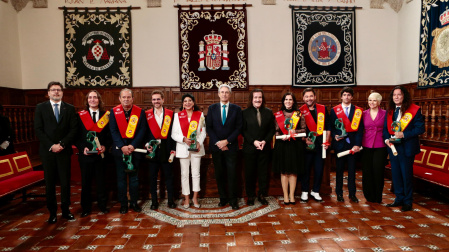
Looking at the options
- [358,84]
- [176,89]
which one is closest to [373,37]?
[358,84]

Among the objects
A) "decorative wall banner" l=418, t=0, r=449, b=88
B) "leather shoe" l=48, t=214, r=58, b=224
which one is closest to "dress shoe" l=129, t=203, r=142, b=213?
"leather shoe" l=48, t=214, r=58, b=224

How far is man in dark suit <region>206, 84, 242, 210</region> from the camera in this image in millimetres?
3270

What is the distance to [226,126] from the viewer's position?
328cm

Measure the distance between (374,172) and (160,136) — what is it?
274 cm

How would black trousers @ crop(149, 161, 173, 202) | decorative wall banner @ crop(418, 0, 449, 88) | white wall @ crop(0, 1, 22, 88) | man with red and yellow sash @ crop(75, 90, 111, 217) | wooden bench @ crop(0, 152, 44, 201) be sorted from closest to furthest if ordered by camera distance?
man with red and yellow sash @ crop(75, 90, 111, 217)
wooden bench @ crop(0, 152, 44, 201)
black trousers @ crop(149, 161, 173, 202)
decorative wall banner @ crop(418, 0, 449, 88)
white wall @ crop(0, 1, 22, 88)

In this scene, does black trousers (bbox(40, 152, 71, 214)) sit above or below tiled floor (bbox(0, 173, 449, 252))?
above

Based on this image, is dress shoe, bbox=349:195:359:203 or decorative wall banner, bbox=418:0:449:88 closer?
dress shoe, bbox=349:195:359:203

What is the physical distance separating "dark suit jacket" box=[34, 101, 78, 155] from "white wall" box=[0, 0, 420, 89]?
3802 millimetres

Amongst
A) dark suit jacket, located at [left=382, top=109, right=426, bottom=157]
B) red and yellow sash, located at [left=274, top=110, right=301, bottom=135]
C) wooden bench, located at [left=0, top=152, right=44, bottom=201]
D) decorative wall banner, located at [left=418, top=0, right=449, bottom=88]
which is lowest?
wooden bench, located at [left=0, top=152, right=44, bottom=201]

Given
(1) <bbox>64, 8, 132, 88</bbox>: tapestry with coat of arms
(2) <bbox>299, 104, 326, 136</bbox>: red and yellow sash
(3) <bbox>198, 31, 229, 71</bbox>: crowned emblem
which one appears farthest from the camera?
(3) <bbox>198, 31, 229, 71</bbox>: crowned emblem

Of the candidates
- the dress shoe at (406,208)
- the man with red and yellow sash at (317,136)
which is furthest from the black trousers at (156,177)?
the dress shoe at (406,208)

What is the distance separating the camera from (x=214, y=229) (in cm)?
278

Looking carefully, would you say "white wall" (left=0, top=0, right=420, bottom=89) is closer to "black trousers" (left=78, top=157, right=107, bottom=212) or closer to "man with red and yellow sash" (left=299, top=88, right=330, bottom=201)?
"man with red and yellow sash" (left=299, top=88, right=330, bottom=201)

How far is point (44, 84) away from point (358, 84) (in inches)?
306
